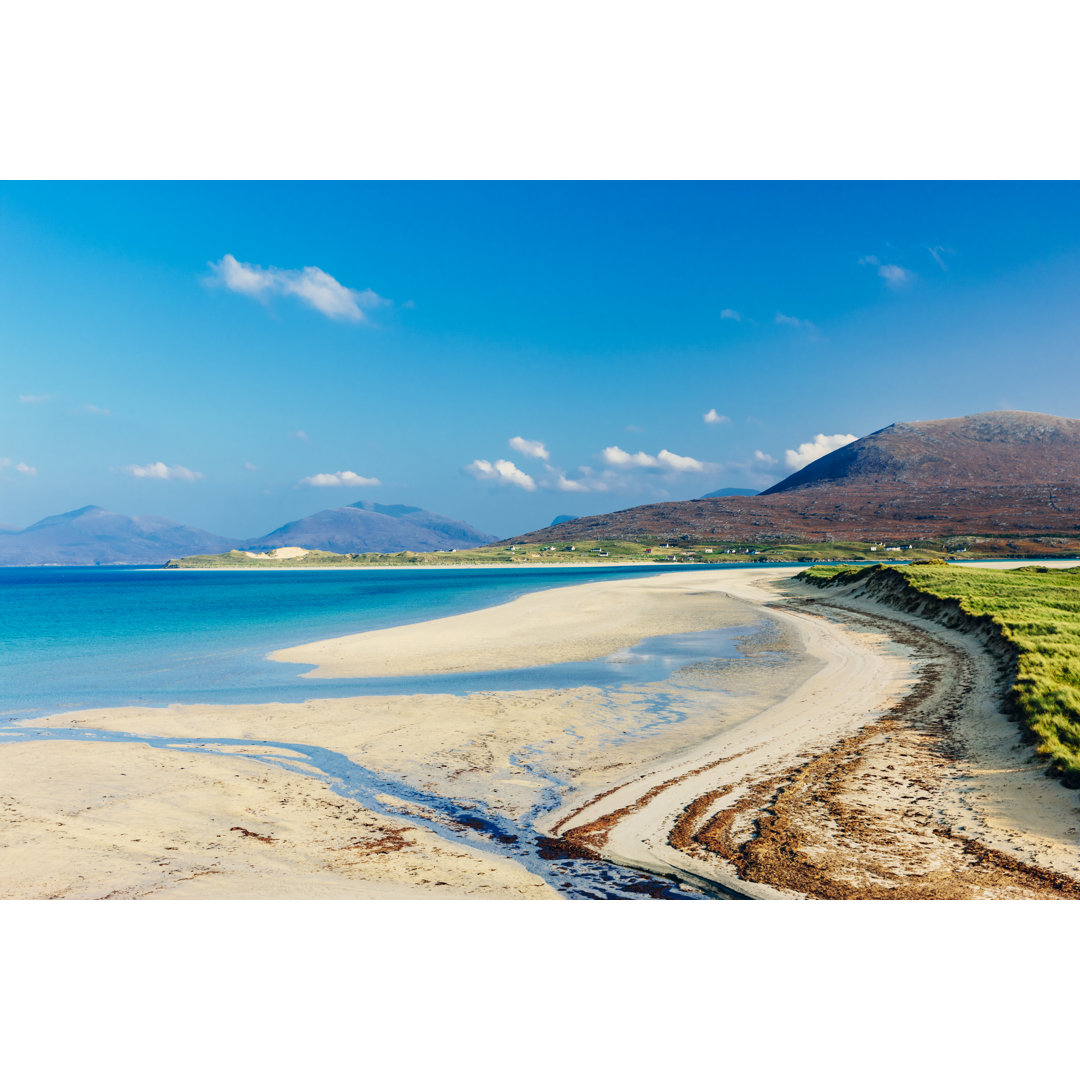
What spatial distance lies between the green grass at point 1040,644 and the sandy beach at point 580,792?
1.67ft

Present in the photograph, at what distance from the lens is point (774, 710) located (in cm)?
1506

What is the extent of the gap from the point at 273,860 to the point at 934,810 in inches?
324

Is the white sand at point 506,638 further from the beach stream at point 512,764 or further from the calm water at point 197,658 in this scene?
the beach stream at point 512,764

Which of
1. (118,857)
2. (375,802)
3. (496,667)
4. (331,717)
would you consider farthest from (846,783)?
(496,667)

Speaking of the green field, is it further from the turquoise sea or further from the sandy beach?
the sandy beach

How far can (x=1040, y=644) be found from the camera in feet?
52.7

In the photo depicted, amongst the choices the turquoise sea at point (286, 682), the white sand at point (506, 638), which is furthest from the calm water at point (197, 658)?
the white sand at point (506, 638)

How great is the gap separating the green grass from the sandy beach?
1.67 feet

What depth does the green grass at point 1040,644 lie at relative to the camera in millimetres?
10164

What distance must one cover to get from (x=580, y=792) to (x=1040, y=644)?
1286cm

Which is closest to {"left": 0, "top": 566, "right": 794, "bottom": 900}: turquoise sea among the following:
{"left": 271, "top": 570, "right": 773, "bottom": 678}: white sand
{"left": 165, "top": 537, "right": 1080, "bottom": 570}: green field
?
{"left": 271, "top": 570, "right": 773, "bottom": 678}: white sand

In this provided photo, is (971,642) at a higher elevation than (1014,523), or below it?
below

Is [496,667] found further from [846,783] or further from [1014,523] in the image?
[1014,523]

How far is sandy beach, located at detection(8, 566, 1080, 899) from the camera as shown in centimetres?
718
